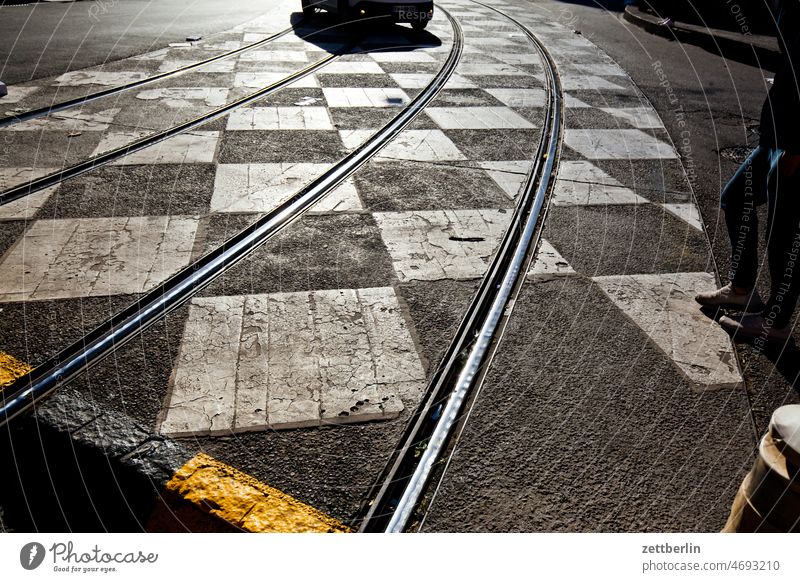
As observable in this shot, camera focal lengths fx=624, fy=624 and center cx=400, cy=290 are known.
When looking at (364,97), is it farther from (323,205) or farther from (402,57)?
(323,205)

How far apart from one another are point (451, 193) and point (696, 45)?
1059 cm

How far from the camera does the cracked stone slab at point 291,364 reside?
8.20 feet

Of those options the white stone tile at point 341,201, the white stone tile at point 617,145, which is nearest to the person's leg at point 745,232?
the white stone tile at point 341,201

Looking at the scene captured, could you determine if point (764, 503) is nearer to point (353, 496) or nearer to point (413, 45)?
point (353, 496)

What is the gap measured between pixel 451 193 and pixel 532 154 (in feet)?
4.41

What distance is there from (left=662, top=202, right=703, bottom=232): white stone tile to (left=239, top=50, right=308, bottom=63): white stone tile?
5865 millimetres

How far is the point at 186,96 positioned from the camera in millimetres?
6852

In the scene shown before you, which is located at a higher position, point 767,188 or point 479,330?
point 767,188

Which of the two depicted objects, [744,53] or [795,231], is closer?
[795,231]

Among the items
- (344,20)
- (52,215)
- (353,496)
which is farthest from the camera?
(344,20)

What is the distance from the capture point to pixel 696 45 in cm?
1268

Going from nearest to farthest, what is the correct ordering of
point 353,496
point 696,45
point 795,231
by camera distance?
point 353,496 → point 795,231 → point 696,45

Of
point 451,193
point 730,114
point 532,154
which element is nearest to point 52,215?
point 451,193
